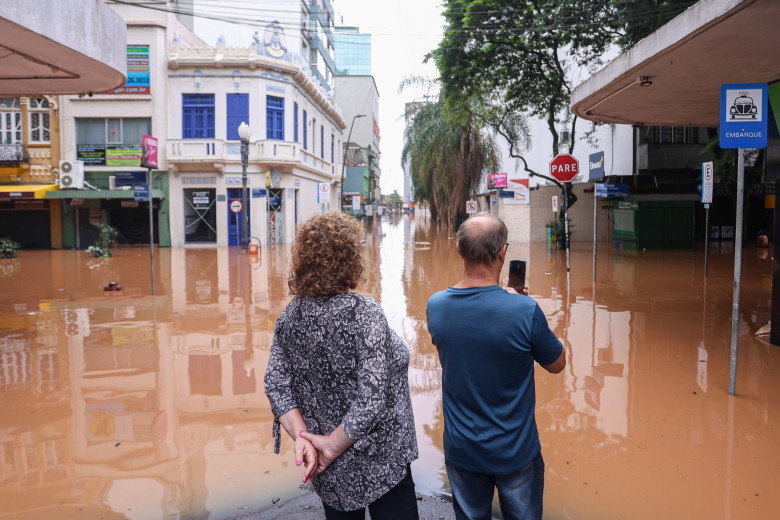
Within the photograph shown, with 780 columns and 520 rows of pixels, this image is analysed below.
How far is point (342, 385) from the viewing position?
7.95ft

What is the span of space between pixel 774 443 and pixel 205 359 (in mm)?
6118

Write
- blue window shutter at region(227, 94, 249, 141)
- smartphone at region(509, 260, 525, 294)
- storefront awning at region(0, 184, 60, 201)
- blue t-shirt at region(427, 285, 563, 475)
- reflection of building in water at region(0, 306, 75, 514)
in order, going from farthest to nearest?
blue window shutter at region(227, 94, 249, 141) → storefront awning at region(0, 184, 60, 201) → reflection of building in water at region(0, 306, 75, 514) → smartphone at region(509, 260, 525, 294) → blue t-shirt at region(427, 285, 563, 475)

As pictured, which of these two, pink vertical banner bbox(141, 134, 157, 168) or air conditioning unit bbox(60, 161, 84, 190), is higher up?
air conditioning unit bbox(60, 161, 84, 190)

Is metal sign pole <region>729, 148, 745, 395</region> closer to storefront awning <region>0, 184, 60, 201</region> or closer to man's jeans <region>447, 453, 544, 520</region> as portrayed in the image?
man's jeans <region>447, 453, 544, 520</region>

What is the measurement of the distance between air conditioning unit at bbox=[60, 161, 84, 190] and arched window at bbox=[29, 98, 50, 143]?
1.88m

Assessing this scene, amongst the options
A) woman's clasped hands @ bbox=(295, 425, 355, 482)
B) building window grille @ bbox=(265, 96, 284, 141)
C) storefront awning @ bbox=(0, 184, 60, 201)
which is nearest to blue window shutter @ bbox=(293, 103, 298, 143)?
building window grille @ bbox=(265, 96, 284, 141)

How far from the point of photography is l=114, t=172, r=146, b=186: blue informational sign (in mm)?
30219

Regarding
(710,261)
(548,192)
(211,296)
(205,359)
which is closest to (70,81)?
(211,296)

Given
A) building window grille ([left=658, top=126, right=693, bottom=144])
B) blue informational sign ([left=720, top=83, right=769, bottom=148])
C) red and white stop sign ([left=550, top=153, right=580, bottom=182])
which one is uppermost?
building window grille ([left=658, top=126, right=693, bottom=144])

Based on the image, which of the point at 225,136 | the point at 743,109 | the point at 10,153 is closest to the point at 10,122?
the point at 10,153

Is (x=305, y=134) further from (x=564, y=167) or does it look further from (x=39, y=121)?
(x=564, y=167)

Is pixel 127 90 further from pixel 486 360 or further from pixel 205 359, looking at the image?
pixel 486 360

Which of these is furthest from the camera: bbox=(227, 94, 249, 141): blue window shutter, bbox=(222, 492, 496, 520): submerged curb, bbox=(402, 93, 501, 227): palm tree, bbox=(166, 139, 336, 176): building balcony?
bbox=(402, 93, 501, 227): palm tree

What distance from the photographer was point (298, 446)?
2406mm
